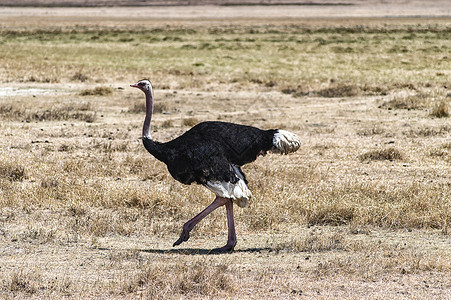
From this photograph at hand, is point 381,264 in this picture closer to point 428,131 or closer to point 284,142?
point 284,142

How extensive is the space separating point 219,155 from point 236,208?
6.97 feet

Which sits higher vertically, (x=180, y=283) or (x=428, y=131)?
(x=180, y=283)

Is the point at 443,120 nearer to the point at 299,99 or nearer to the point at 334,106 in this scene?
the point at 334,106

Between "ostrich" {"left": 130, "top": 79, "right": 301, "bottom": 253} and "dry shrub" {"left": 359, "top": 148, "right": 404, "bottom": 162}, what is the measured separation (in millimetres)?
5966

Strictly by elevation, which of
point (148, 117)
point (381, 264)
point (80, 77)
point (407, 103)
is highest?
point (148, 117)

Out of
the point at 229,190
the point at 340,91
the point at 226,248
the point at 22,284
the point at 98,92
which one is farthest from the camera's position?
the point at 340,91

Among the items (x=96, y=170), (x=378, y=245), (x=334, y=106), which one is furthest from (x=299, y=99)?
(x=378, y=245)

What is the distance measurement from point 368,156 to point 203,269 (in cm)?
770

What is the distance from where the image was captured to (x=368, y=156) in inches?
543

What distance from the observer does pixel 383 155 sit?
13.7m

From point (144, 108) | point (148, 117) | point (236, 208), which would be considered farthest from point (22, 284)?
point (144, 108)

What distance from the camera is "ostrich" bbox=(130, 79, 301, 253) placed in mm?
7766

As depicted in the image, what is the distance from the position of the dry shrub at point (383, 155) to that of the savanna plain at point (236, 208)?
1.1 inches

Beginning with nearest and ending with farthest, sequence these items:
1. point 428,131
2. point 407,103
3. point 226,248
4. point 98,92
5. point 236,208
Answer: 1. point 226,248
2. point 236,208
3. point 428,131
4. point 407,103
5. point 98,92
